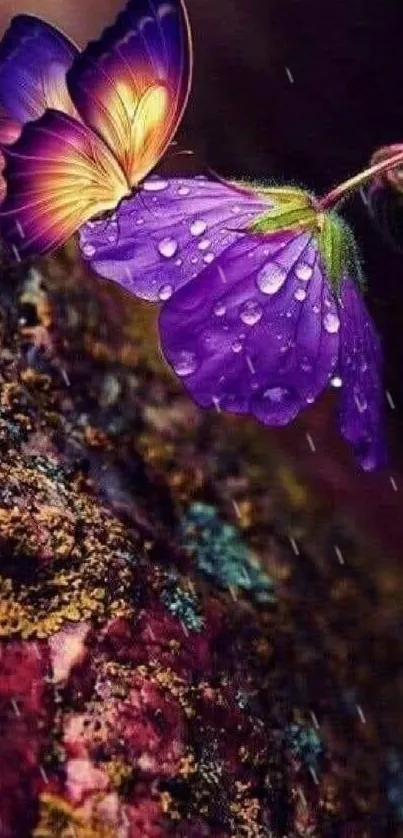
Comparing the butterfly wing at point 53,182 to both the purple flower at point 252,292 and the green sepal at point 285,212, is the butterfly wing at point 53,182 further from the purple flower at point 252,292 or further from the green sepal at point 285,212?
the green sepal at point 285,212

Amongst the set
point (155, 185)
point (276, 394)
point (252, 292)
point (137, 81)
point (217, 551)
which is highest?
point (137, 81)

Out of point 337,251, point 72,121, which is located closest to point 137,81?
point 72,121

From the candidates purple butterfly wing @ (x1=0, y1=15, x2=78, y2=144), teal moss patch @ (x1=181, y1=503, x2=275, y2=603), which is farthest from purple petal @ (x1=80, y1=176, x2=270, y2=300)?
teal moss patch @ (x1=181, y1=503, x2=275, y2=603)

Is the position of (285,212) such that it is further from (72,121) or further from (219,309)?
(72,121)

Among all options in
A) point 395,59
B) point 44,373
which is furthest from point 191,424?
point 395,59

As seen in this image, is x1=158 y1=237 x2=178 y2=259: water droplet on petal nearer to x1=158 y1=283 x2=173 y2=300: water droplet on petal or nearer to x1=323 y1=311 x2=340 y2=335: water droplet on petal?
x1=158 y1=283 x2=173 y2=300: water droplet on petal

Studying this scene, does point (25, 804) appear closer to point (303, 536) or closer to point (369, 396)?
point (303, 536)

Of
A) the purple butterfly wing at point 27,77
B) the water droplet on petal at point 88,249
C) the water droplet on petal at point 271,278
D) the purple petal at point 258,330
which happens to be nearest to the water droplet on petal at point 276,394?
the purple petal at point 258,330
